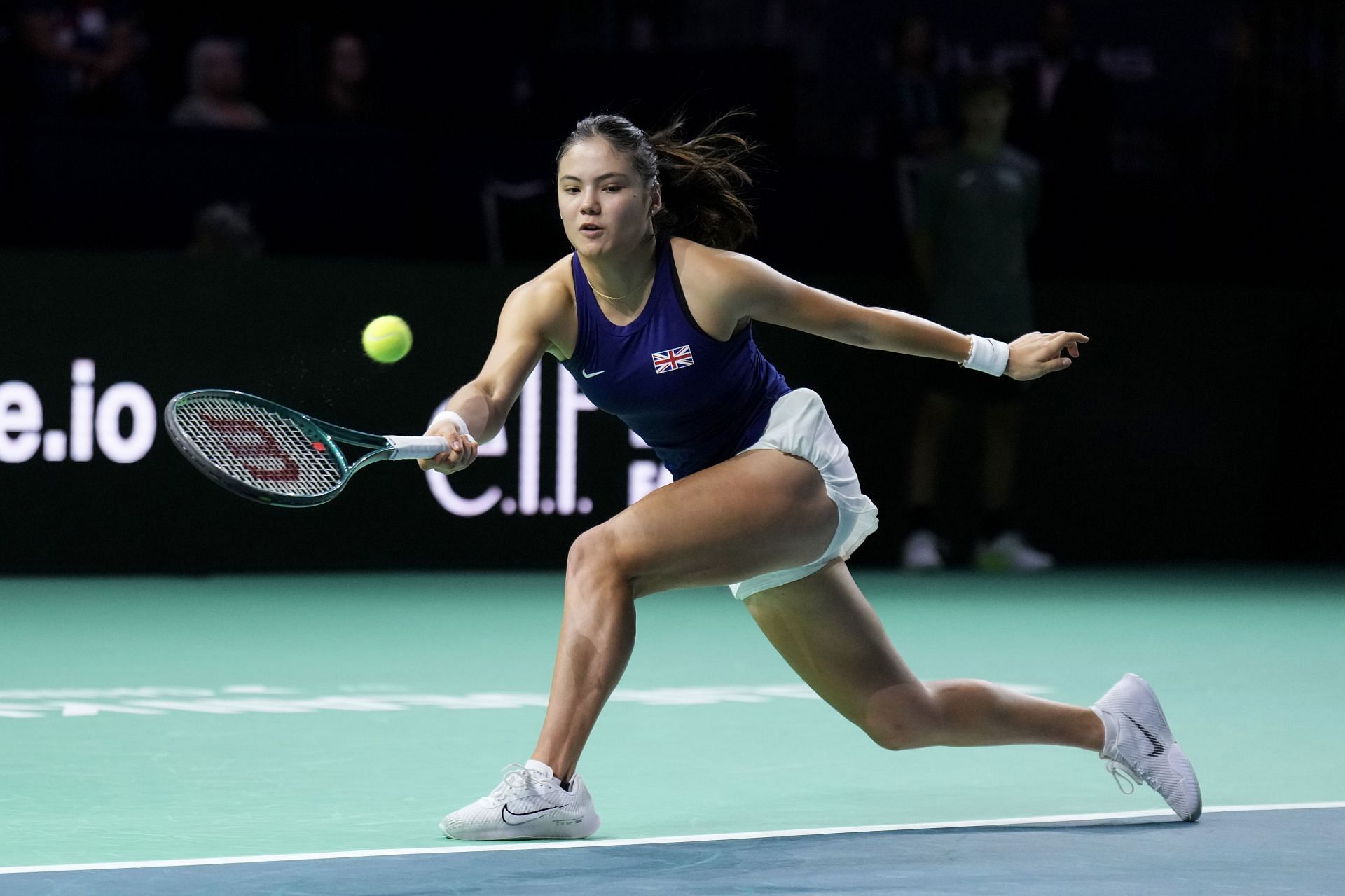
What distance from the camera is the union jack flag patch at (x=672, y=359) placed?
4.03 meters

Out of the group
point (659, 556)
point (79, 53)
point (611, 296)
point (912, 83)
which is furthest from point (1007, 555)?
point (659, 556)

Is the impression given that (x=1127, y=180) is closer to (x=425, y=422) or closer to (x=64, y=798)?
(x=425, y=422)

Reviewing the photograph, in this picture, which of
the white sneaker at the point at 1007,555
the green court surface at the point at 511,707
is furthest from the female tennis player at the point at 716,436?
the white sneaker at the point at 1007,555

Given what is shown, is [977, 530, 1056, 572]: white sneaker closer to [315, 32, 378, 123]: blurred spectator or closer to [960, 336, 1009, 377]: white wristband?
[315, 32, 378, 123]: blurred spectator

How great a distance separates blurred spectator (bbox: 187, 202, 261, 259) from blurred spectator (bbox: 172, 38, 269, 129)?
0.83 meters

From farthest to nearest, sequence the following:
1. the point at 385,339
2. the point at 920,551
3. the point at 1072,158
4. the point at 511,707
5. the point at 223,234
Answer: the point at 1072,158
the point at 920,551
the point at 223,234
the point at 385,339
the point at 511,707

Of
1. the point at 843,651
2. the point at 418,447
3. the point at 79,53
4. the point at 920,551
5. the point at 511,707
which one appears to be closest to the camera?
the point at 418,447

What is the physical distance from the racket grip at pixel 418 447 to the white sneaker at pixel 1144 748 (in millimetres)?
1524

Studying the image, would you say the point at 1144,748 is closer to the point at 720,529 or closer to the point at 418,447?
the point at 720,529

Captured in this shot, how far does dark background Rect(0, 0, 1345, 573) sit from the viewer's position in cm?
862

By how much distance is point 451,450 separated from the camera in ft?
12.3

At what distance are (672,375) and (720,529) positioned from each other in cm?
32

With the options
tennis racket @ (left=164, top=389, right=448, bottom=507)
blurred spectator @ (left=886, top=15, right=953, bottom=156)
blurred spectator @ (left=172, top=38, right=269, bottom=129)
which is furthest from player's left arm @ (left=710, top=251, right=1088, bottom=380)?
blurred spectator @ (left=886, top=15, right=953, bottom=156)

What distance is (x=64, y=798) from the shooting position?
4.36 metres
